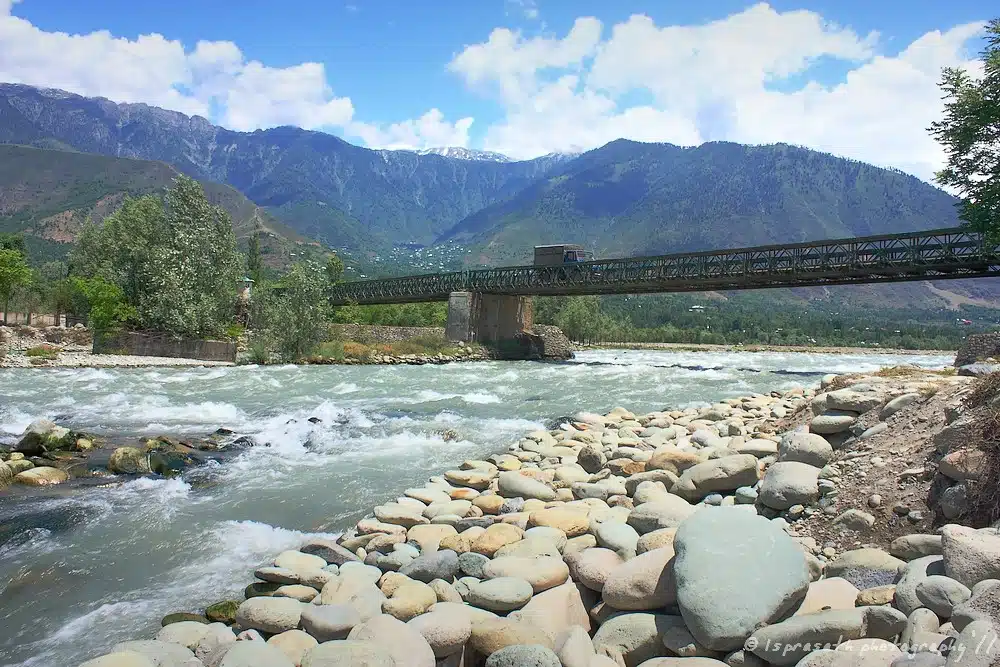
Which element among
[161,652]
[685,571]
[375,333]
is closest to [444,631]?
[685,571]

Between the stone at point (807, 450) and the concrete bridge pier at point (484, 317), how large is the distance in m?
38.8

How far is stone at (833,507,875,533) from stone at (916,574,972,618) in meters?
1.33

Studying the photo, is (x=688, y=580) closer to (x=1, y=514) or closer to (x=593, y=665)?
(x=593, y=665)

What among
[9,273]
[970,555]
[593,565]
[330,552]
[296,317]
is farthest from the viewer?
[9,273]

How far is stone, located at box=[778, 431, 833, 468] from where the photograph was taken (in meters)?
5.98

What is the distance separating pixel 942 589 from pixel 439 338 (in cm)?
4066

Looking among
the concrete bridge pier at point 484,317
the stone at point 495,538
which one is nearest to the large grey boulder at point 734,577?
the stone at point 495,538

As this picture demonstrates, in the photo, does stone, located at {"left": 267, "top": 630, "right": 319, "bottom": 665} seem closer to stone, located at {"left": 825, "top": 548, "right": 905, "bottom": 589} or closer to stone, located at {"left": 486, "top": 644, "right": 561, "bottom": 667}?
stone, located at {"left": 486, "top": 644, "right": 561, "bottom": 667}

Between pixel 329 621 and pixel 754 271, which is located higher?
pixel 754 271

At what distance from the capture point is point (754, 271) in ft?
114

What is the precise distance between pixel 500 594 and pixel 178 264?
111 feet

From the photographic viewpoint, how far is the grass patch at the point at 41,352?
26.7m

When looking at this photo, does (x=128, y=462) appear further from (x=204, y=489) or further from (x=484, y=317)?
(x=484, y=317)

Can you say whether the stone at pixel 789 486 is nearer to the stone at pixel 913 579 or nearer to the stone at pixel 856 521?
the stone at pixel 856 521
